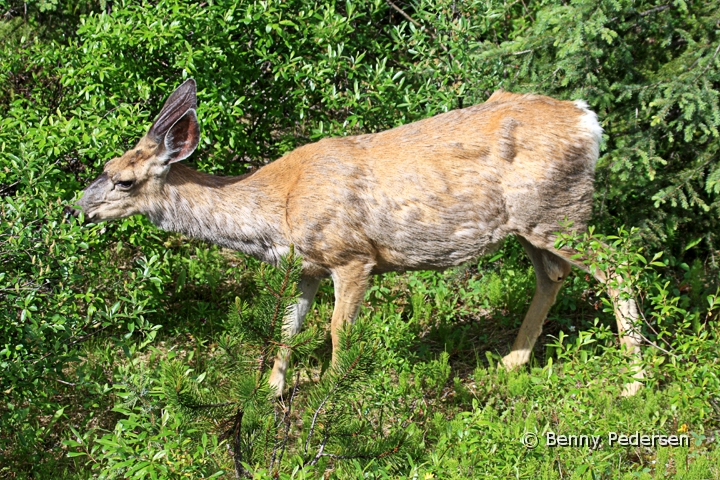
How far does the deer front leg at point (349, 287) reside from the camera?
5.59m

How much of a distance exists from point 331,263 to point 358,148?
85 cm

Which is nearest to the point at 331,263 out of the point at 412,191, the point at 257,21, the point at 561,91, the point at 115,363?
the point at 412,191

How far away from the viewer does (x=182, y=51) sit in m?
6.21

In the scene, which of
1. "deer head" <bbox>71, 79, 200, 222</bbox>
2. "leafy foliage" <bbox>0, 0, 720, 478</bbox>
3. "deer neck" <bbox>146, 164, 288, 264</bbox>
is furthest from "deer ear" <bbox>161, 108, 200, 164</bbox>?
"leafy foliage" <bbox>0, 0, 720, 478</bbox>

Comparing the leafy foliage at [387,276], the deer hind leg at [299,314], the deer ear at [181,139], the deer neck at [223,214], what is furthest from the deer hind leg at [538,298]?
the deer ear at [181,139]

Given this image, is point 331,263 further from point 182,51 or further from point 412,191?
point 182,51

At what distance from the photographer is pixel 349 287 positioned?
562 centimetres

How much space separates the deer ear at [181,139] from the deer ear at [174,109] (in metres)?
0.04

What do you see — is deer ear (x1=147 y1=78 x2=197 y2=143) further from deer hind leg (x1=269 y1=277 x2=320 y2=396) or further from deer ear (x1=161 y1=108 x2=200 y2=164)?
deer hind leg (x1=269 y1=277 x2=320 y2=396)

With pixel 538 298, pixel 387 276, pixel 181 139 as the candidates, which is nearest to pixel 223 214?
pixel 181 139

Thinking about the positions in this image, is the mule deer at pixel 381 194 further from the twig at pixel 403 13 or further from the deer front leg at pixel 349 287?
the twig at pixel 403 13

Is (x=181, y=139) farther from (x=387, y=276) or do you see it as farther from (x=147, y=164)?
(x=387, y=276)

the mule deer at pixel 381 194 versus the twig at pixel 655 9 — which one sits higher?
the twig at pixel 655 9

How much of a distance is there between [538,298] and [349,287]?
162cm
